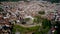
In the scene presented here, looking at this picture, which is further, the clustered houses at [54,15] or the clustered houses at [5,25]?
the clustered houses at [54,15]

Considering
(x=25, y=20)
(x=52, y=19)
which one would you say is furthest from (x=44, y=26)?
(x=25, y=20)

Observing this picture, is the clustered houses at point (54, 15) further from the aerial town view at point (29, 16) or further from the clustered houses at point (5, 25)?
the clustered houses at point (5, 25)

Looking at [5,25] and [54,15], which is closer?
[5,25]

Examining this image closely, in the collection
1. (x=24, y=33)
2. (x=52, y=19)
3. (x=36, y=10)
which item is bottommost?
(x=24, y=33)

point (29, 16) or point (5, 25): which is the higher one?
point (29, 16)

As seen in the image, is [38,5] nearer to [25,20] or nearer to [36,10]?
[36,10]

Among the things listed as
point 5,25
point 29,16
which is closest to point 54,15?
point 29,16

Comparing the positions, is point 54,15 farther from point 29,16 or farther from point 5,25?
point 5,25

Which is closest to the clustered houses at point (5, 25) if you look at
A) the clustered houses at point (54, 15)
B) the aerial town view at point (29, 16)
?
the aerial town view at point (29, 16)

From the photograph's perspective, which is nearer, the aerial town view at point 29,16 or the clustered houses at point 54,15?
the aerial town view at point 29,16
